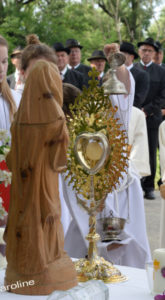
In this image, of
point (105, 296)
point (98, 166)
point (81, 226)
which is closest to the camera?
point (105, 296)

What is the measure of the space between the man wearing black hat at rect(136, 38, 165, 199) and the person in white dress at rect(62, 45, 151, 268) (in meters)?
4.76

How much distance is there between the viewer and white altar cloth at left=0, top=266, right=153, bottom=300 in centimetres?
178

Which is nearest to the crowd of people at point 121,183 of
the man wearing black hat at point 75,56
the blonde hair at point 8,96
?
the blonde hair at point 8,96

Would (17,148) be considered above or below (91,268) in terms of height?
above

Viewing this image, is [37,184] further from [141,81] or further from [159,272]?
[141,81]

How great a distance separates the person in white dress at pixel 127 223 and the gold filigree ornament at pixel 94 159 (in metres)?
0.49

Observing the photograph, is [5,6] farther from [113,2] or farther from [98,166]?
[98,166]

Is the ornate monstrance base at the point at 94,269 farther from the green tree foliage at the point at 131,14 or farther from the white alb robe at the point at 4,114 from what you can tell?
the green tree foliage at the point at 131,14

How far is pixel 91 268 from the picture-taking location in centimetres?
209

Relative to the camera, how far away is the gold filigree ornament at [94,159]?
6.56ft

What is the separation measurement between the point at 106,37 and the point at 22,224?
21996mm

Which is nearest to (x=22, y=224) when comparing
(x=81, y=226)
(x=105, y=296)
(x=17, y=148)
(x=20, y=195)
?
(x=20, y=195)

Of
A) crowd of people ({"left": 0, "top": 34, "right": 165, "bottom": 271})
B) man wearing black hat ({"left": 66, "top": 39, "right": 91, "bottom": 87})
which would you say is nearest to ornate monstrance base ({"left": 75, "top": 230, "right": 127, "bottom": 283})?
crowd of people ({"left": 0, "top": 34, "right": 165, "bottom": 271})

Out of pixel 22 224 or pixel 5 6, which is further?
pixel 5 6
